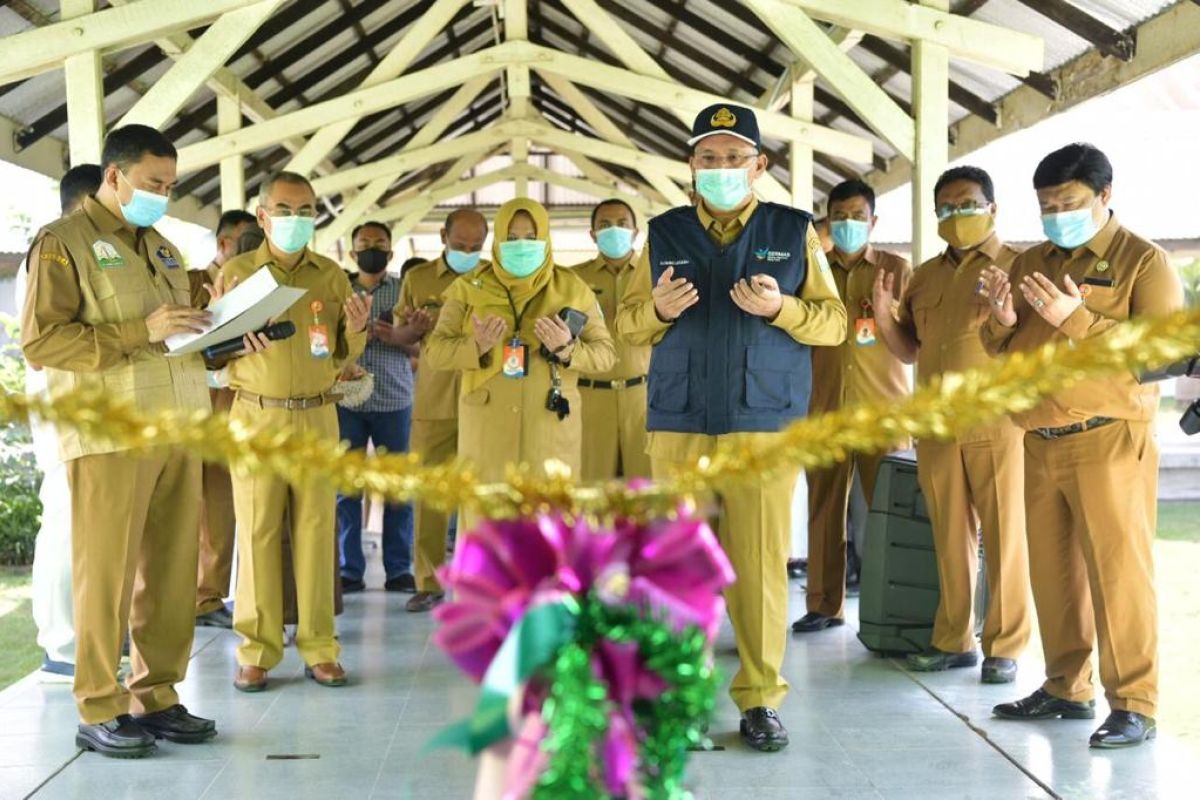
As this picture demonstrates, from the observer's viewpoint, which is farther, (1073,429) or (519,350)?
(519,350)

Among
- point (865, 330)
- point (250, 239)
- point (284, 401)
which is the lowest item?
point (284, 401)

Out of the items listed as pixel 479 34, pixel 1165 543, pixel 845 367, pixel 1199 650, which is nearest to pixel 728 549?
pixel 845 367

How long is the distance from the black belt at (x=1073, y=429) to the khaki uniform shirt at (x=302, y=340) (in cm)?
226

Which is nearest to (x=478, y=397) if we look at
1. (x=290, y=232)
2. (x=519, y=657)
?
(x=290, y=232)

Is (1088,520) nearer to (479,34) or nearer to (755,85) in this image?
(755,85)

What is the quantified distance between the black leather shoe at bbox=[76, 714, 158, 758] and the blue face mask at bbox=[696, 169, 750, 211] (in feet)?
6.98

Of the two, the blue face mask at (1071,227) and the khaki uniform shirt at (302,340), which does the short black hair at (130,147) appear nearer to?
the khaki uniform shirt at (302,340)

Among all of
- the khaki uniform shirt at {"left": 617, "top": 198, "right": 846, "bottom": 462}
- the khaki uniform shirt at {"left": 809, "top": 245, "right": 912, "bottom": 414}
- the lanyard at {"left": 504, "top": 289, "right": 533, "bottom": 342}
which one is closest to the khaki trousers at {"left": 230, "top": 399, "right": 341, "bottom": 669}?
the lanyard at {"left": 504, "top": 289, "right": 533, "bottom": 342}

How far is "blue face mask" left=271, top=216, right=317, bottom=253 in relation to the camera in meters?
4.45

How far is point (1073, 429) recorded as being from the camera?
3674 millimetres

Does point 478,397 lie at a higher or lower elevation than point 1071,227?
lower

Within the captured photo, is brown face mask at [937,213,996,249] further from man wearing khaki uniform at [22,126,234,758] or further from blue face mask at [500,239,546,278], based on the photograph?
man wearing khaki uniform at [22,126,234,758]

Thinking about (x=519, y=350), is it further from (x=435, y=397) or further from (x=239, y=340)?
(x=435, y=397)

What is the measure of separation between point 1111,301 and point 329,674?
2735 mm
